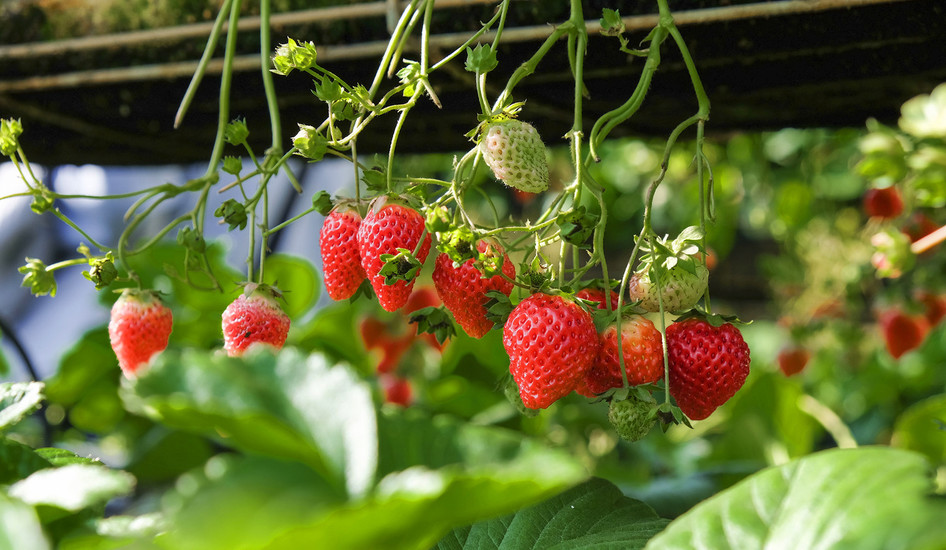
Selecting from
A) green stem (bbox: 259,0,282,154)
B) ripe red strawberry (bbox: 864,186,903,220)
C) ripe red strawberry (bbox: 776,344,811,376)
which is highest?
green stem (bbox: 259,0,282,154)

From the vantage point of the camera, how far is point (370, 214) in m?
0.53

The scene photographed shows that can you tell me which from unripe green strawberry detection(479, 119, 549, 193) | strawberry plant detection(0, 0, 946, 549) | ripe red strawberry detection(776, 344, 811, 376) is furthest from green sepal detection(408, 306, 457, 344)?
ripe red strawberry detection(776, 344, 811, 376)

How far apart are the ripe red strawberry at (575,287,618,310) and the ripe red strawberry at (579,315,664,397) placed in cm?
2

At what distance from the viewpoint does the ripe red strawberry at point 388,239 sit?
515mm

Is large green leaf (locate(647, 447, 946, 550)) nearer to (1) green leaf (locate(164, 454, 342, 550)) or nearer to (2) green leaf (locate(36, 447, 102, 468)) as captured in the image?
(1) green leaf (locate(164, 454, 342, 550))

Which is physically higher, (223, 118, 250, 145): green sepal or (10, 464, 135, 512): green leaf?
(223, 118, 250, 145): green sepal

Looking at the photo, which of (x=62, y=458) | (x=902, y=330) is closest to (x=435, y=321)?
(x=62, y=458)

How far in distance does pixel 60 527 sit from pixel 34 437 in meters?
1.46

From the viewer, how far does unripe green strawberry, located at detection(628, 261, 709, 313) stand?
524 mm

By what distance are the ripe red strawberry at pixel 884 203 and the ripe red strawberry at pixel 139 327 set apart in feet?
4.82

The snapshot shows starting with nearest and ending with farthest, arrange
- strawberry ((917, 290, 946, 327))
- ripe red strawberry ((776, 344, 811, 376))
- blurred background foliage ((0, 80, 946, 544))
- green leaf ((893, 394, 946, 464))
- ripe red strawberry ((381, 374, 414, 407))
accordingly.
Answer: blurred background foliage ((0, 80, 946, 544)) → green leaf ((893, 394, 946, 464)) → ripe red strawberry ((381, 374, 414, 407)) → strawberry ((917, 290, 946, 327)) → ripe red strawberry ((776, 344, 811, 376))

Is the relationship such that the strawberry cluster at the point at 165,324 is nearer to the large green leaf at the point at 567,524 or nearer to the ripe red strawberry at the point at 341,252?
the ripe red strawberry at the point at 341,252

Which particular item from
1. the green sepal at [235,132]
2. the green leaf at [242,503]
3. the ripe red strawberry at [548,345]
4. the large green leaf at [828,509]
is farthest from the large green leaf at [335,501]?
the green sepal at [235,132]

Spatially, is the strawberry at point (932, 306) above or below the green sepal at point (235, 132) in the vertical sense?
below
